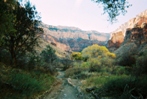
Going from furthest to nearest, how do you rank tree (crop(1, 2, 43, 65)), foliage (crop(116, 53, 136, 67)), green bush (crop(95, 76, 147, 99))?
foliage (crop(116, 53, 136, 67)), tree (crop(1, 2, 43, 65)), green bush (crop(95, 76, 147, 99))

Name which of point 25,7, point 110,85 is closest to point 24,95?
point 110,85

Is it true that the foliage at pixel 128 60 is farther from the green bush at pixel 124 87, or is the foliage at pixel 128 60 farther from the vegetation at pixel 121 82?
the green bush at pixel 124 87

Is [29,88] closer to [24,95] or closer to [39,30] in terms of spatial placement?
[24,95]

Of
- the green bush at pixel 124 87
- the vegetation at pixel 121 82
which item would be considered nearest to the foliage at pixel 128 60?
the vegetation at pixel 121 82

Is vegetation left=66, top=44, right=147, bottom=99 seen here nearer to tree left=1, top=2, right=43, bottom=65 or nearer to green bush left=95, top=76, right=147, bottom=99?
A: green bush left=95, top=76, right=147, bottom=99

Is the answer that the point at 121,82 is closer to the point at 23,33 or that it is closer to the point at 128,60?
the point at 23,33

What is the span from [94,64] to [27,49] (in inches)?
716

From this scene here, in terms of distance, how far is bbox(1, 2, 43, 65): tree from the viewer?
21016 mm

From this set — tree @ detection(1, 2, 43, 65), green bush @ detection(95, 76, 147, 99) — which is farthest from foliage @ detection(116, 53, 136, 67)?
green bush @ detection(95, 76, 147, 99)

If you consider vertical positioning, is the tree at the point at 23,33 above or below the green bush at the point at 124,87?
above

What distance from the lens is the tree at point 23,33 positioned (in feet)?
68.9

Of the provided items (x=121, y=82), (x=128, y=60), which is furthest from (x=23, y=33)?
(x=128, y=60)

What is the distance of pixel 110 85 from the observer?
527 inches

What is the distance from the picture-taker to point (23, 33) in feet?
70.9
